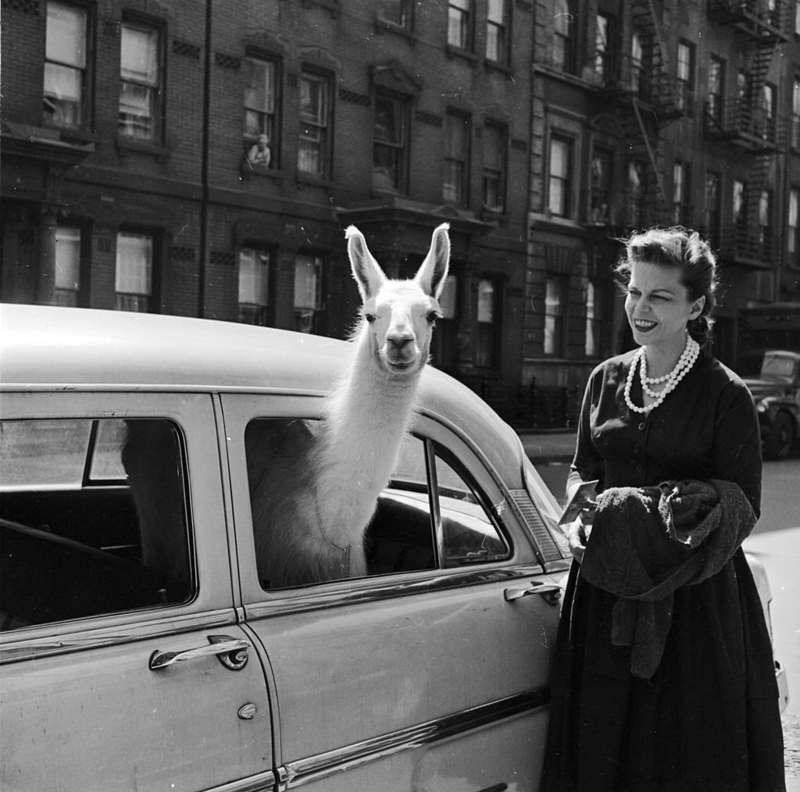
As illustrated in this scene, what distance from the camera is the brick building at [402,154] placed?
1483cm

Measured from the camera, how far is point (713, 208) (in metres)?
28.6

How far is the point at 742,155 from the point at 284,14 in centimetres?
1714

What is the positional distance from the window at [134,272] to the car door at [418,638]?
1303cm

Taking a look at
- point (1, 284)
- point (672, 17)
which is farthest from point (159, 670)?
Answer: point (672, 17)

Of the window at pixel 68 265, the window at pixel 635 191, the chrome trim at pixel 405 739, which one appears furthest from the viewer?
the window at pixel 635 191

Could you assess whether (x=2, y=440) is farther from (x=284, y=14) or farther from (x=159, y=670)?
(x=284, y=14)

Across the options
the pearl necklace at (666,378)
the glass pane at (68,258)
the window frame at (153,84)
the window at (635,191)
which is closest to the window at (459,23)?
the window frame at (153,84)

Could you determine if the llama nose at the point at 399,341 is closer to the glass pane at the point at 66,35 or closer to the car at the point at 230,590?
the car at the point at 230,590

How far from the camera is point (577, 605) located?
2883mm

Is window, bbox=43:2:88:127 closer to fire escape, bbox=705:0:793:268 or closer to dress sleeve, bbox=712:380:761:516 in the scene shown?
dress sleeve, bbox=712:380:761:516

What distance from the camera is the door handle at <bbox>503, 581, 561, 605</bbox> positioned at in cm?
285

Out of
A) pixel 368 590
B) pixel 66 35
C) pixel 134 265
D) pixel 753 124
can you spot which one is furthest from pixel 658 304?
pixel 753 124

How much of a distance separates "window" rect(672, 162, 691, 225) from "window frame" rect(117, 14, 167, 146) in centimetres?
1572

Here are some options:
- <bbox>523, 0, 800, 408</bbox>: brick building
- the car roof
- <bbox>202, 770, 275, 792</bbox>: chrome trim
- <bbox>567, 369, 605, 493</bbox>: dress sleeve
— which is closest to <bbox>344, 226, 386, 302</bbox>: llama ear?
the car roof
